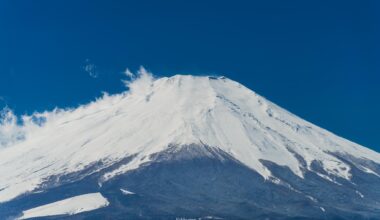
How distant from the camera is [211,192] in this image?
3750 inches

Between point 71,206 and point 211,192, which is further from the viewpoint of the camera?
point 211,192

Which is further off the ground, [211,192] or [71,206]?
[71,206]

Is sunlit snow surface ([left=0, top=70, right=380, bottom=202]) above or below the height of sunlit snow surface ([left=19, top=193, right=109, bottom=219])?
above

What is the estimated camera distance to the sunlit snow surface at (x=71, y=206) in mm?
90375

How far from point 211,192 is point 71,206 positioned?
16784 millimetres

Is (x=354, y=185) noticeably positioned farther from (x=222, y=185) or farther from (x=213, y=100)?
(x=213, y=100)

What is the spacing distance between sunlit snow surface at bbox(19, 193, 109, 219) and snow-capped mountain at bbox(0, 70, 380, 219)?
2.78 ft

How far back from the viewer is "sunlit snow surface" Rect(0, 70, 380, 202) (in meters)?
107

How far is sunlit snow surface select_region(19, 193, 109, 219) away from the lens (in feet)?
297

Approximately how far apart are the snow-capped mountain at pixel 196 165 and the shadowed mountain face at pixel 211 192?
0.13 metres

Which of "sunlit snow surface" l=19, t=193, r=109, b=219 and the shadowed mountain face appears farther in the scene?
"sunlit snow surface" l=19, t=193, r=109, b=219

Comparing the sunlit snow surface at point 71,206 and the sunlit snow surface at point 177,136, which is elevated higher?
the sunlit snow surface at point 177,136

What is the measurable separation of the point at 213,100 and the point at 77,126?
2312 cm

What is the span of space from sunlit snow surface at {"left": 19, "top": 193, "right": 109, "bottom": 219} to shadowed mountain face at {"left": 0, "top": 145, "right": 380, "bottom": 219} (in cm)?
124
